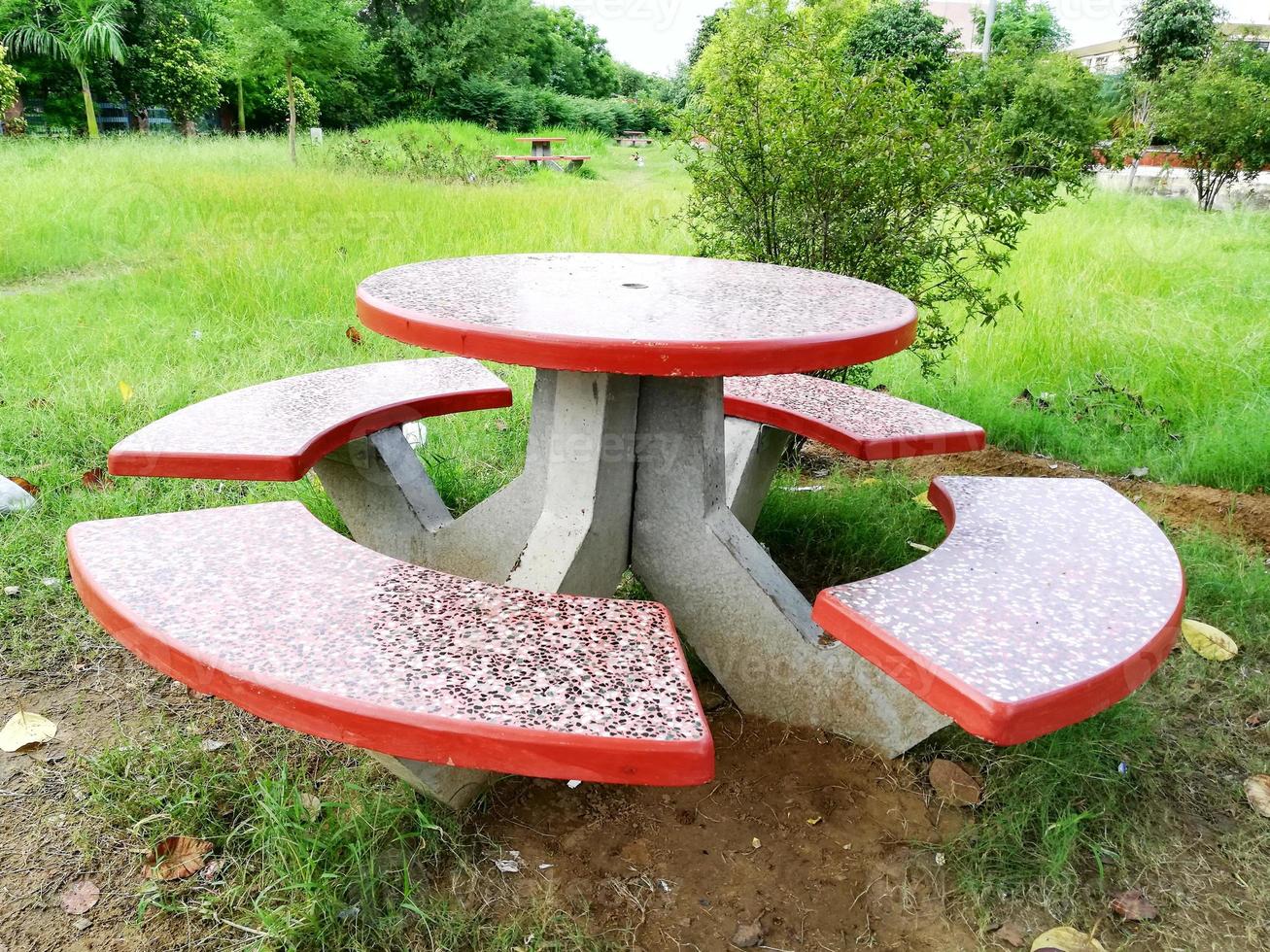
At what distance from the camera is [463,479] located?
3.07 m

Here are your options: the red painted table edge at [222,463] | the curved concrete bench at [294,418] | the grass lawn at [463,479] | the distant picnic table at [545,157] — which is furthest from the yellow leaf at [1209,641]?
the distant picnic table at [545,157]

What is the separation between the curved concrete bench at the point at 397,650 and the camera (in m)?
1.13

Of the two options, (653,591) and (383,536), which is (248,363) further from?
(653,591)

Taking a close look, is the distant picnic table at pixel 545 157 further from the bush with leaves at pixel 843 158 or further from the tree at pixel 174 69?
the bush with leaves at pixel 843 158

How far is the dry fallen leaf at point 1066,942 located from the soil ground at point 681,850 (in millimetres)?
98

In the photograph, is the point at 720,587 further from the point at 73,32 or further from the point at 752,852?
the point at 73,32

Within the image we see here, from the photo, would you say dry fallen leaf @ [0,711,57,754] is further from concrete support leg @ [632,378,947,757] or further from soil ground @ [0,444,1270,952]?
concrete support leg @ [632,378,947,757]

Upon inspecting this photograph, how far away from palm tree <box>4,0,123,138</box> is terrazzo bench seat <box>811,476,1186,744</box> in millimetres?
22443

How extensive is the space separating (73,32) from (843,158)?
2260cm

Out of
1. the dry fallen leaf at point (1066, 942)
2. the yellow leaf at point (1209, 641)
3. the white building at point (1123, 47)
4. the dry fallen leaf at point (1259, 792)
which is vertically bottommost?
the dry fallen leaf at point (1066, 942)

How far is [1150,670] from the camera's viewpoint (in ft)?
4.60

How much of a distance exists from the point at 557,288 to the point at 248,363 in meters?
2.56

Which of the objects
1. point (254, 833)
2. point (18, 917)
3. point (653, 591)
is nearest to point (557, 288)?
point (653, 591)

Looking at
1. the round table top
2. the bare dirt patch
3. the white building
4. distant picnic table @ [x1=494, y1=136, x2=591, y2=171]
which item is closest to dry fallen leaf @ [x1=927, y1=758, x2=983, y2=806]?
the bare dirt patch
